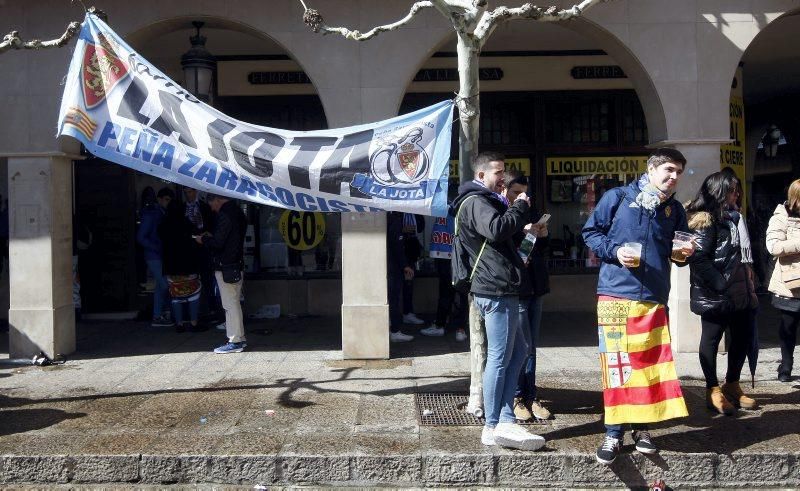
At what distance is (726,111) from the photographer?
936 centimetres

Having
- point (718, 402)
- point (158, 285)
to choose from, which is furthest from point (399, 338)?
point (718, 402)

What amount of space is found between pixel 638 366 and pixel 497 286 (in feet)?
3.61

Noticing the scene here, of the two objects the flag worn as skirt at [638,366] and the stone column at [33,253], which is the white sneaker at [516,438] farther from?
the stone column at [33,253]

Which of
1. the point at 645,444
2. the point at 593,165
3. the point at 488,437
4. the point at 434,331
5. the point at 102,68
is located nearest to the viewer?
the point at 645,444

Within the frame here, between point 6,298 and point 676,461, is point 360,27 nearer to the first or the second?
point 676,461

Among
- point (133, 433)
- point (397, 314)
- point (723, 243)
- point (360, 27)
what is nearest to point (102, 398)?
point (133, 433)

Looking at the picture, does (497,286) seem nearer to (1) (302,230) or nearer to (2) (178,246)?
(2) (178,246)

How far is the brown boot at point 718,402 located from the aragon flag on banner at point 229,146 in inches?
108

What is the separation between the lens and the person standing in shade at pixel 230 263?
9664 millimetres

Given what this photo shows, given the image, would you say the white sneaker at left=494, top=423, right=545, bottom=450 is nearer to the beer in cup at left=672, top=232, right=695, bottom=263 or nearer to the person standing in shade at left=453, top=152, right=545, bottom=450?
the person standing in shade at left=453, top=152, right=545, bottom=450

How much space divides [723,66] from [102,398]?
7.42 metres

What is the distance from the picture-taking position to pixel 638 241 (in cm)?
569

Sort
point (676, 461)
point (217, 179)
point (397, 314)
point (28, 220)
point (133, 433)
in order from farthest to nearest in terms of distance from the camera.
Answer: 1. point (397, 314)
2. point (28, 220)
3. point (217, 179)
4. point (133, 433)
5. point (676, 461)

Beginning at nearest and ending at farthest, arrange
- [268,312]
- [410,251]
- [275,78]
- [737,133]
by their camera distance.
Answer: [410,251] < [268,312] < [275,78] < [737,133]
